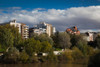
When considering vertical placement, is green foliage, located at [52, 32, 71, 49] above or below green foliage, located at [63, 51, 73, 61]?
above

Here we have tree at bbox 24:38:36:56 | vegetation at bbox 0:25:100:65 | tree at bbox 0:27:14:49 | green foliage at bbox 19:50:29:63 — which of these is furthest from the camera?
tree at bbox 0:27:14:49

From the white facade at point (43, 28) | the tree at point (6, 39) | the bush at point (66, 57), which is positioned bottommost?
the bush at point (66, 57)

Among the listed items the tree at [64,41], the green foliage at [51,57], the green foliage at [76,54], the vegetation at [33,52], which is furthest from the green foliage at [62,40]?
the green foliage at [51,57]

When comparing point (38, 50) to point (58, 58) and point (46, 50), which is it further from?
point (58, 58)

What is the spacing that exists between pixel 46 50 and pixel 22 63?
9.81m

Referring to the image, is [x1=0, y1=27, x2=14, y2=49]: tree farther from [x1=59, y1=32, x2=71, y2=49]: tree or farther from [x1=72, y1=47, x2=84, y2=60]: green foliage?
[x1=59, y1=32, x2=71, y2=49]: tree

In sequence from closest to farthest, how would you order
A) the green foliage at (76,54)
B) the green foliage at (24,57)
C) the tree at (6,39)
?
the green foliage at (24,57) → the green foliage at (76,54) → the tree at (6,39)

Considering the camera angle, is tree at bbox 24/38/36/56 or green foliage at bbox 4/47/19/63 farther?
tree at bbox 24/38/36/56

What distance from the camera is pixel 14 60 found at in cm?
4300

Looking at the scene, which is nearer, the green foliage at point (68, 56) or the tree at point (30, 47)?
the tree at point (30, 47)

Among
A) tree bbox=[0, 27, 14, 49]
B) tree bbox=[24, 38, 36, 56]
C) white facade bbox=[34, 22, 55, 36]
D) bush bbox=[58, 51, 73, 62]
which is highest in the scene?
white facade bbox=[34, 22, 55, 36]

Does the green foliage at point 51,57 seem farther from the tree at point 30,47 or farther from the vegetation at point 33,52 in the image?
the tree at point 30,47

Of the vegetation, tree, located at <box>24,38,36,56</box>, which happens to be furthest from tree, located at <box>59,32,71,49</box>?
tree, located at <box>24,38,36,56</box>

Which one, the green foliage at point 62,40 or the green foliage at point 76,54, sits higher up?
the green foliage at point 62,40
